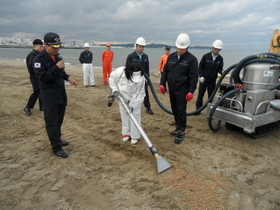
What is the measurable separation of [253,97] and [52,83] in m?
3.52

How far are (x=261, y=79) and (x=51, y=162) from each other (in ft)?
13.5

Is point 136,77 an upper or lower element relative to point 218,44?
lower

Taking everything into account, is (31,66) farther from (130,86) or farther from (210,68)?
(210,68)

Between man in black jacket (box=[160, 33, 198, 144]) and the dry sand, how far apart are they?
1.85 feet

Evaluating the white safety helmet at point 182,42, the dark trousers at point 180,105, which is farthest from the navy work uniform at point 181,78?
the white safety helmet at point 182,42

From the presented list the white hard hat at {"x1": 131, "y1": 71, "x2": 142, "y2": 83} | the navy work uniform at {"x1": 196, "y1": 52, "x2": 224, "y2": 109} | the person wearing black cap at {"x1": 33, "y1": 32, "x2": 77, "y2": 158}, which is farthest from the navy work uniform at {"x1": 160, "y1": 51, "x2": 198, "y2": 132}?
the person wearing black cap at {"x1": 33, "y1": 32, "x2": 77, "y2": 158}

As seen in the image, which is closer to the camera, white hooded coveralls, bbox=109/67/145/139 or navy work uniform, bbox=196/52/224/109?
white hooded coveralls, bbox=109/67/145/139

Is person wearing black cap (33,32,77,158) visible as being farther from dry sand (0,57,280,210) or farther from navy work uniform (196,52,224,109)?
navy work uniform (196,52,224,109)

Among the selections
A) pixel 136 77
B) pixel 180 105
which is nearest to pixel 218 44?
pixel 180 105

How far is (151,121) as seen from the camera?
16.9 feet

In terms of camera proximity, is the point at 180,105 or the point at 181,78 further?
the point at 180,105

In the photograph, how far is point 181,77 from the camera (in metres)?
3.80

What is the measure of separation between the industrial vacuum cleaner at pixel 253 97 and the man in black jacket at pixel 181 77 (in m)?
0.63

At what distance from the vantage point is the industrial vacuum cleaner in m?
3.79
